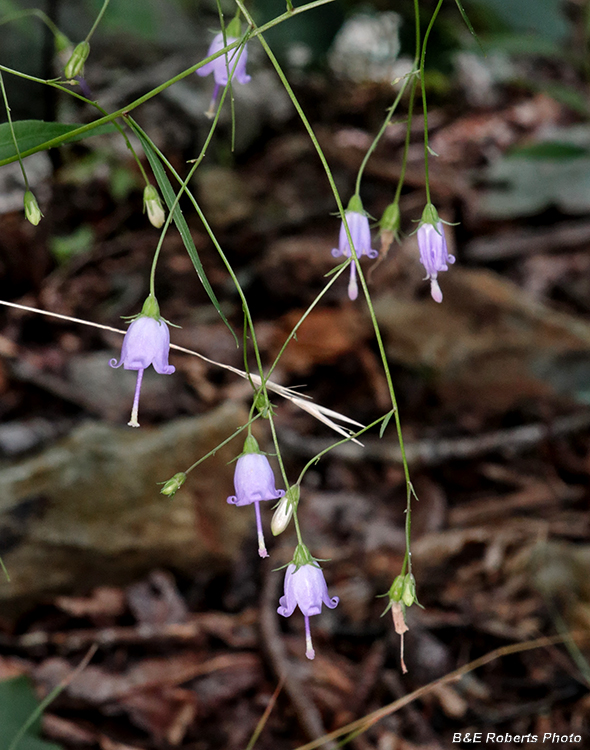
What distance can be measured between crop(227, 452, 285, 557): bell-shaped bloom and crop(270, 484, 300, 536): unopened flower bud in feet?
0.06

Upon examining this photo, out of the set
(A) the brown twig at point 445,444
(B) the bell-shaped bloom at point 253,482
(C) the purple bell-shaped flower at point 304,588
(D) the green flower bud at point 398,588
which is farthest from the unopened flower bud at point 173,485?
A: (A) the brown twig at point 445,444

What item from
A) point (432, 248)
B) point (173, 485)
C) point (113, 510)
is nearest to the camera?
point (173, 485)

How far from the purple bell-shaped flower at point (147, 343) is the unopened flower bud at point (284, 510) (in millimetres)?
258

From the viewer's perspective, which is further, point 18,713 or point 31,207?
point 18,713

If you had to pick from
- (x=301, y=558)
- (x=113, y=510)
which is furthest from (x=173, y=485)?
(x=113, y=510)

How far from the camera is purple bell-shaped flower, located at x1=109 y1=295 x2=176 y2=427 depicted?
3.33 ft

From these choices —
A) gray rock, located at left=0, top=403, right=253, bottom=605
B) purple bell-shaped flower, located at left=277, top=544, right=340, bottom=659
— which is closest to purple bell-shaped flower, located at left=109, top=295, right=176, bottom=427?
purple bell-shaped flower, located at left=277, top=544, right=340, bottom=659

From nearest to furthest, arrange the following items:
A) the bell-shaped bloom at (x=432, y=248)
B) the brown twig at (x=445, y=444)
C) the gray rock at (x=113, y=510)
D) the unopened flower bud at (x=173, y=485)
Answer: the unopened flower bud at (x=173, y=485), the bell-shaped bloom at (x=432, y=248), the gray rock at (x=113, y=510), the brown twig at (x=445, y=444)

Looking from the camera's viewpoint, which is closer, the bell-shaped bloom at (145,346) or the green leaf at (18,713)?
the bell-shaped bloom at (145,346)

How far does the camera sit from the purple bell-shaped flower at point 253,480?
3.43ft

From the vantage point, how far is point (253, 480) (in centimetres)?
106

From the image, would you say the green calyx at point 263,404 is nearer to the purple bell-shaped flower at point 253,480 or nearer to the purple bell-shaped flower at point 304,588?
the purple bell-shaped flower at point 253,480

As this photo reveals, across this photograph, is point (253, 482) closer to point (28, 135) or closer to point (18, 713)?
point (28, 135)

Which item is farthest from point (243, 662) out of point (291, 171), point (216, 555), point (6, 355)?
point (291, 171)
